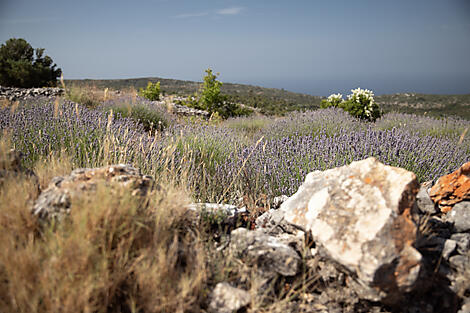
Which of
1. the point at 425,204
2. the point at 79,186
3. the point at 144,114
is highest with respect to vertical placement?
the point at 144,114

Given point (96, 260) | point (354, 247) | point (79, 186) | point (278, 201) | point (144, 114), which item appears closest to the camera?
point (96, 260)

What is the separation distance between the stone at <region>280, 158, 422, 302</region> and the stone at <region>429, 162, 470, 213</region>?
0.91 m

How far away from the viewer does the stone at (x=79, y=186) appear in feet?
5.57

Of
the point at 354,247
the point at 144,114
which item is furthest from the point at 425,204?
the point at 144,114

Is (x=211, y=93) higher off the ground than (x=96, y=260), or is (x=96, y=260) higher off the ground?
(x=211, y=93)

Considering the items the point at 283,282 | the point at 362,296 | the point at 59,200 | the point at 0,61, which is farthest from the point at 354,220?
the point at 0,61

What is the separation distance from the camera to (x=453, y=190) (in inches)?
94.7

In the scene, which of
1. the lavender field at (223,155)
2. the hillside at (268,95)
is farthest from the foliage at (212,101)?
the hillside at (268,95)

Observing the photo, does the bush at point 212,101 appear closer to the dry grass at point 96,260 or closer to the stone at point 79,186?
the stone at point 79,186

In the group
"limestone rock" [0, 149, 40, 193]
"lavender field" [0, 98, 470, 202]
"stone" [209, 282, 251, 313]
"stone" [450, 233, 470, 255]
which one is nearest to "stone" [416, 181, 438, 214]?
"stone" [450, 233, 470, 255]

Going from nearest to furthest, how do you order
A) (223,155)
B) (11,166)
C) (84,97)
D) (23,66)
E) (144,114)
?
(11,166), (223,155), (144,114), (84,97), (23,66)

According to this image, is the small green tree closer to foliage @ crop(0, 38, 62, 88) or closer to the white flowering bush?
the white flowering bush

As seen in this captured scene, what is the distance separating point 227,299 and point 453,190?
221 cm

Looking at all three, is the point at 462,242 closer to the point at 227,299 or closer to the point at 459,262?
the point at 459,262
